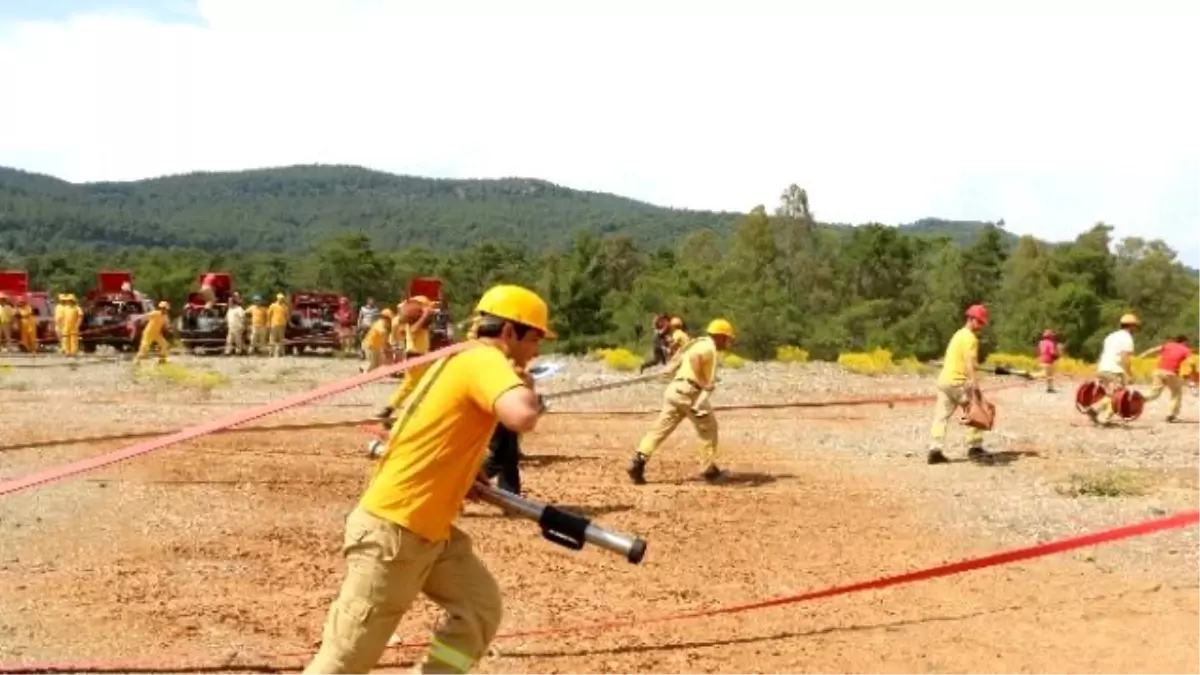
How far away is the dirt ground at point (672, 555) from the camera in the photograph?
23.7 ft

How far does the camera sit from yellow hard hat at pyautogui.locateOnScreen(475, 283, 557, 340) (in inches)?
199

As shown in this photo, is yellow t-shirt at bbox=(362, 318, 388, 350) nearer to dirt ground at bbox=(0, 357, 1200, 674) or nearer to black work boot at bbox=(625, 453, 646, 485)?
dirt ground at bbox=(0, 357, 1200, 674)

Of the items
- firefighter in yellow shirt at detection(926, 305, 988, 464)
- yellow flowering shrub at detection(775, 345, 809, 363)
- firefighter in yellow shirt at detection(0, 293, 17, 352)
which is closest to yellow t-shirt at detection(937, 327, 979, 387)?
firefighter in yellow shirt at detection(926, 305, 988, 464)

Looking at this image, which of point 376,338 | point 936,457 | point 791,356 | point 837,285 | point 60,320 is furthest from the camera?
point 837,285

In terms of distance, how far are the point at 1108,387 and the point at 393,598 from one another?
Result: 1794 cm

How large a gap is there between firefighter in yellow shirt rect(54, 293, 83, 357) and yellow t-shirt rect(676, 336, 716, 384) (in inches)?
949

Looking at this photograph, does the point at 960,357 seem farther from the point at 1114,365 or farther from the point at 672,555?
the point at 672,555

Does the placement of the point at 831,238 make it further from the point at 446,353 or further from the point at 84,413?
the point at 446,353

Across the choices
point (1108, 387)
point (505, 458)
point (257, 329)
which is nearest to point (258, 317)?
point (257, 329)

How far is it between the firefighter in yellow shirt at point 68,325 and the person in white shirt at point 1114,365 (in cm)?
2435

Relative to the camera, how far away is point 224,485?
12.3 m

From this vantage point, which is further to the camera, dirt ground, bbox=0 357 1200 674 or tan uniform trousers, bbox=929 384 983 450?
tan uniform trousers, bbox=929 384 983 450

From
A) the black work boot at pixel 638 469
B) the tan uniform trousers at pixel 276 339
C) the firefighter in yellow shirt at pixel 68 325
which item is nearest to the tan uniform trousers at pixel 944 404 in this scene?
the black work boot at pixel 638 469

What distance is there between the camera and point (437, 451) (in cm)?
490
